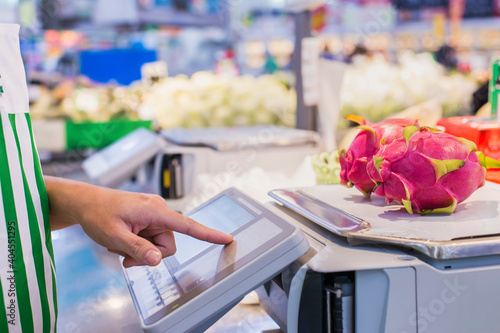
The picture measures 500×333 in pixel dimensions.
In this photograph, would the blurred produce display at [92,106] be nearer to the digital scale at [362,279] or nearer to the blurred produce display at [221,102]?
the blurred produce display at [221,102]

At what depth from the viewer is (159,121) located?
2488 mm

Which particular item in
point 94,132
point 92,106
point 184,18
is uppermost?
point 184,18

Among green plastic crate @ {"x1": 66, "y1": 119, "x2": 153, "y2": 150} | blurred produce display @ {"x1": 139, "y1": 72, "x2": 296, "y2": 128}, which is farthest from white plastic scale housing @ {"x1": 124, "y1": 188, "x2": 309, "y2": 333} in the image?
green plastic crate @ {"x1": 66, "y1": 119, "x2": 153, "y2": 150}

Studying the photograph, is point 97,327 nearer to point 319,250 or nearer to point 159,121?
point 319,250

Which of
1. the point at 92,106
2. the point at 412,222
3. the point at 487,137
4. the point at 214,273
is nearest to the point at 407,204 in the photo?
the point at 412,222

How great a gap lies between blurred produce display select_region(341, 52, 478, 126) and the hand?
4.61 ft

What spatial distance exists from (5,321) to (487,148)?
0.84 m

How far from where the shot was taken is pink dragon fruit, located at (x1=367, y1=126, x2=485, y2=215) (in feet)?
2.28

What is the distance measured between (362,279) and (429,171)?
0.19m

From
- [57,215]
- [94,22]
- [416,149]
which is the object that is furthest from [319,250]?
[94,22]

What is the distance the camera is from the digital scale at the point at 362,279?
60 cm

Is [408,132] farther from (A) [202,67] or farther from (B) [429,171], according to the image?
(A) [202,67]

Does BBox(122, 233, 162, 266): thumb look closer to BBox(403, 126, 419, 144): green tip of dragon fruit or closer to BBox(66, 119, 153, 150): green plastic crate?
BBox(403, 126, 419, 144): green tip of dragon fruit

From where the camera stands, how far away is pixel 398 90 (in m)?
2.22
